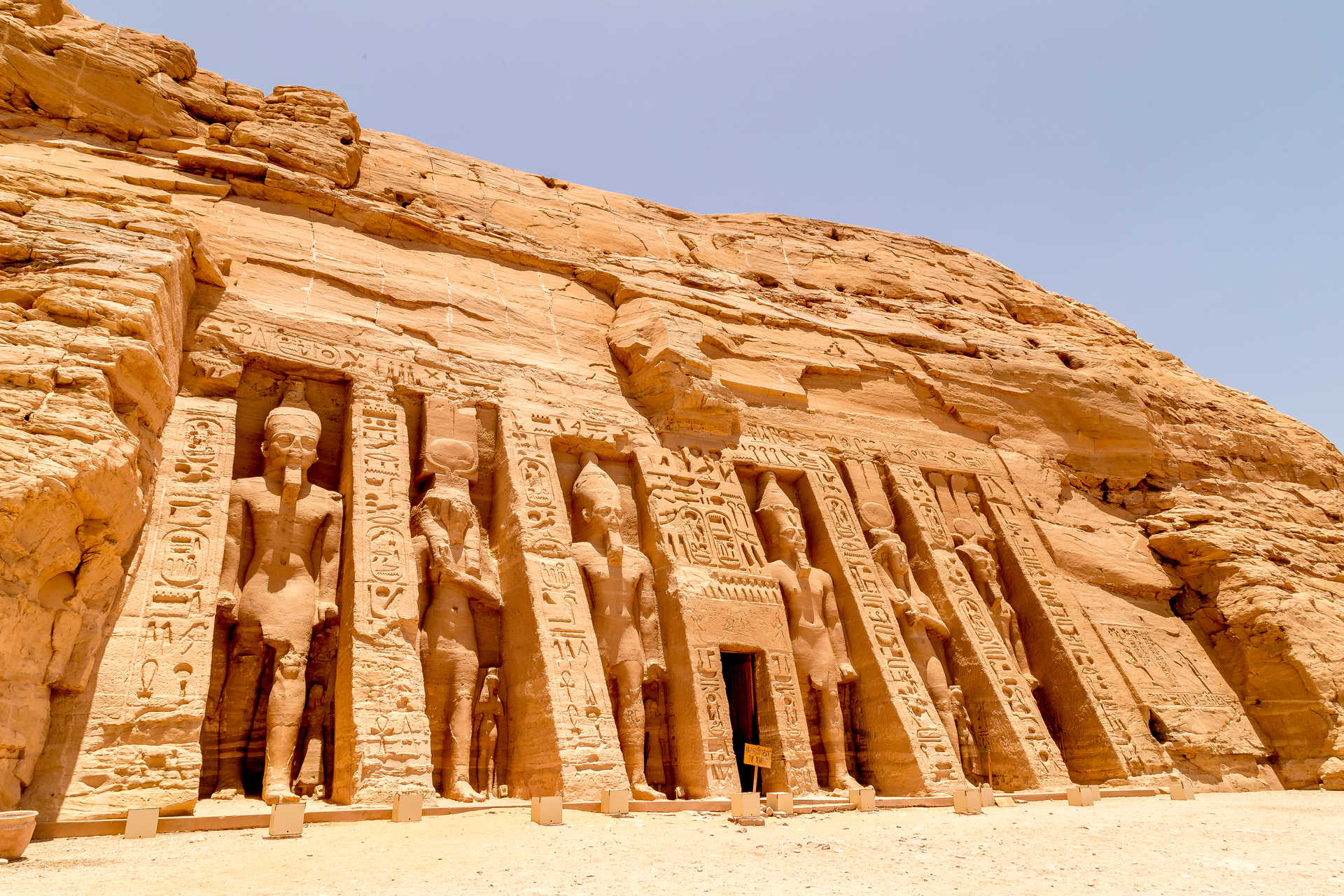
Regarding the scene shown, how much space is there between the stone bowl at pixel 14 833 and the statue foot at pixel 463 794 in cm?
348

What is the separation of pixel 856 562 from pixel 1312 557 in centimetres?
868

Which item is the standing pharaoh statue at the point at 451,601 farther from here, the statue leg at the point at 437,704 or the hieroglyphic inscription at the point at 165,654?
the hieroglyphic inscription at the point at 165,654

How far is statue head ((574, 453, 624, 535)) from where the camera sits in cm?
994

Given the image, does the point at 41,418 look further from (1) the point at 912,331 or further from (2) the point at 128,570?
(1) the point at 912,331

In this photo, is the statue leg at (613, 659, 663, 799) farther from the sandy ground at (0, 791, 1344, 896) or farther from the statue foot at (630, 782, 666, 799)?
the sandy ground at (0, 791, 1344, 896)

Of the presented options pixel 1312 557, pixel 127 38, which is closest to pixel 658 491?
pixel 127 38

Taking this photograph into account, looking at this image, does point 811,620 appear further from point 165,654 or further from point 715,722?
point 165,654

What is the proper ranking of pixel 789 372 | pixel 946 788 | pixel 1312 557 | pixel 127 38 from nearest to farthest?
pixel 946 788
pixel 127 38
pixel 789 372
pixel 1312 557

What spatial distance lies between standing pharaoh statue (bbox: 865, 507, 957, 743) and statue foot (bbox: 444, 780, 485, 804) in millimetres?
5483

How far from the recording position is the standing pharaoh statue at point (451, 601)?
8219 mm

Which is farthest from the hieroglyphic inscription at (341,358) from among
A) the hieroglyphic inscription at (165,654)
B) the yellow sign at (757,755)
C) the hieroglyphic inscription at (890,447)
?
the yellow sign at (757,755)

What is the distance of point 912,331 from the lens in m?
15.5

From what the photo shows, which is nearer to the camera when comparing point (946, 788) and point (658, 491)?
point (946, 788)

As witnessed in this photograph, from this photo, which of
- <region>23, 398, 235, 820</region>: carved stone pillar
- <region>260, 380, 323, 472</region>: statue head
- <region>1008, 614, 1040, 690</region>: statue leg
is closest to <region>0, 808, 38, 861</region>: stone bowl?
<region>23, 398, 235, 820</region>: carved stone pillar
